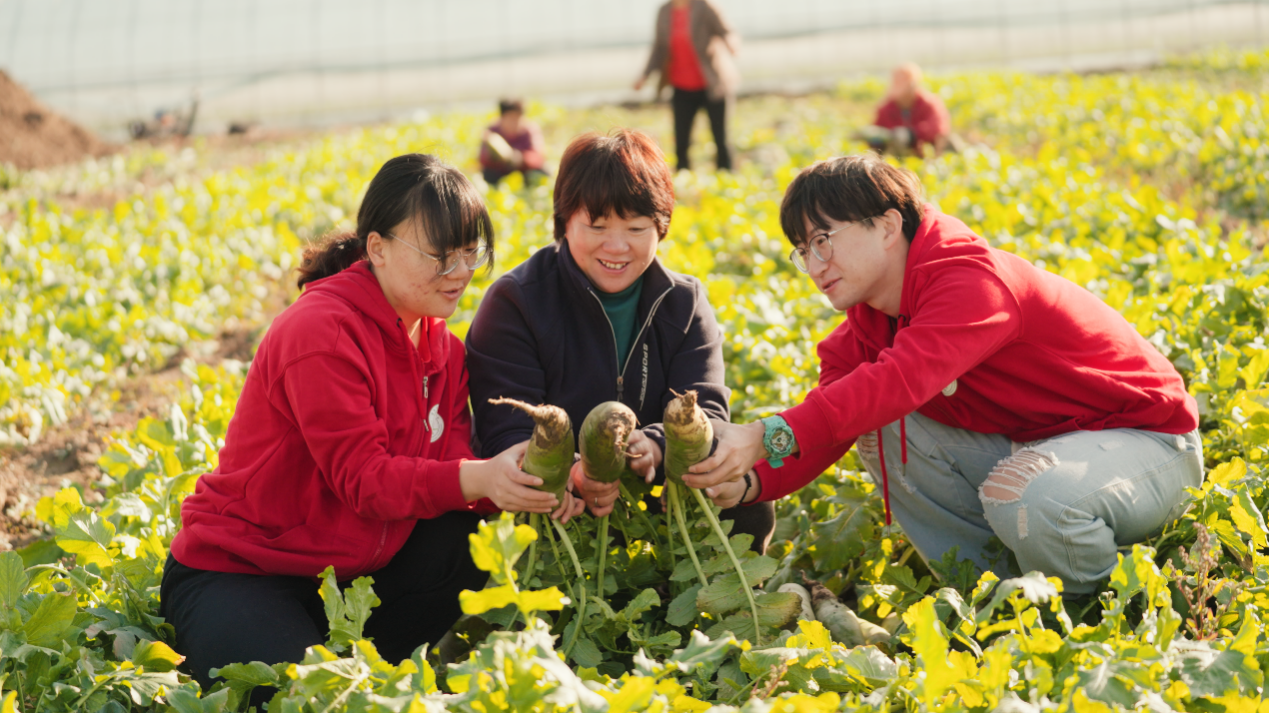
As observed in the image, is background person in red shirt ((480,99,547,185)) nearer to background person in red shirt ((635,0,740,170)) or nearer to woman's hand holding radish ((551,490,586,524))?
background person in red shirt ((635,0,740,170))

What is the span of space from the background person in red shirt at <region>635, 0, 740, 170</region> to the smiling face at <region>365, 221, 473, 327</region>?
5.68m

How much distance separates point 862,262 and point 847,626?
80 centimetres

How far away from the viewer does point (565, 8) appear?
1645 centimetres

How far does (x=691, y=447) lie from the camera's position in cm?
199

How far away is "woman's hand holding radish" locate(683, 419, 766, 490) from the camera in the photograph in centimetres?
205

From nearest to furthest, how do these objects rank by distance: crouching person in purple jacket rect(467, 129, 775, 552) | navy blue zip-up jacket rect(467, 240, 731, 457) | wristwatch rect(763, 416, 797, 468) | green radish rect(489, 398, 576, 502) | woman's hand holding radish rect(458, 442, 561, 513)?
green radish rect(489, 398, 576, 502), woman's hand holding radish rect(458, 442, 561, 513), wristwatch rect(763, 416, 797, 468), crouching person in purple jacket rect(467, 129, 775, 552), navy blue zip-up jacket rect(467, 240, 731, 457)

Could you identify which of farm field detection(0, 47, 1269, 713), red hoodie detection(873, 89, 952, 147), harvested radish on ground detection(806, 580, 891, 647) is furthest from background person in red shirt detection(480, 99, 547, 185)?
harvested radish on ground detection(806, 580, 891, 647)

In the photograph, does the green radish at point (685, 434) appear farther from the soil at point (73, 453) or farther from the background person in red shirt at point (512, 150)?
the background person in red shirt at point (512, 150)

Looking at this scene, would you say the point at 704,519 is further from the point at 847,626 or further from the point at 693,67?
the point at 693,67

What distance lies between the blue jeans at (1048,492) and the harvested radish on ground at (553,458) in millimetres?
834

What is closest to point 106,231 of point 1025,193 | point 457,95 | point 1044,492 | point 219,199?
point 219,199

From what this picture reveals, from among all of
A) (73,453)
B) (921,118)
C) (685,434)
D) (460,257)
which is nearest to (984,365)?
(685,434)

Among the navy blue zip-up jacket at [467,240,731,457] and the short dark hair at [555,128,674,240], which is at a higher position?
the short dark hair at [555,128,674,240]

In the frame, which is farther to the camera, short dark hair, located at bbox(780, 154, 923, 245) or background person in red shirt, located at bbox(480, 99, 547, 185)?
background person in red shirt, located at bbox(480, 99, 547, 185)
